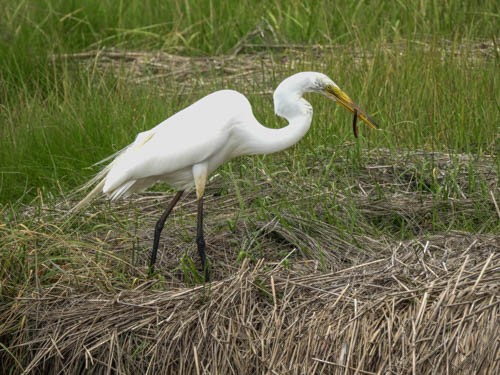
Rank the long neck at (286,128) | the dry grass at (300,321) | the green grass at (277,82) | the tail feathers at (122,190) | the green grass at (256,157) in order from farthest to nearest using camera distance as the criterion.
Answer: the green grass at (277,82) < the tail feathers at (122,190) < the long neck at (286,128) < the green grass at (256,157) < the dry grass at (300,321)

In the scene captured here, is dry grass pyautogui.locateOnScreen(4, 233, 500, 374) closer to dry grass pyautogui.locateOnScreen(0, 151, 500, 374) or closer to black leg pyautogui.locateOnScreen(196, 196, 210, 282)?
dry grass pyautogui.locateOnScreen(0, 151, 500, 374)

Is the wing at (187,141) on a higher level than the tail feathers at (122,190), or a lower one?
higher

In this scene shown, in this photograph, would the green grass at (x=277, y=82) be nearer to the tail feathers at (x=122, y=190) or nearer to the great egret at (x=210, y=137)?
the great egret at (x=210, y=137)

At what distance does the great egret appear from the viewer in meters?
4.59

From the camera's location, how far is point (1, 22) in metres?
7.99

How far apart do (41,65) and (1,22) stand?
1.86ft

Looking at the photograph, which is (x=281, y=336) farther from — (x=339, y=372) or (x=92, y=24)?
(x=92, y=24)

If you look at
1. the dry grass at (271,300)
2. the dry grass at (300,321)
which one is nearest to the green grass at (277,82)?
the dry grass at (271,300)

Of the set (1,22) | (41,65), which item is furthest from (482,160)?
(1,22)

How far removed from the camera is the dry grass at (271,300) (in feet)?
11.9

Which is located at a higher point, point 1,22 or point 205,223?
point 1,22

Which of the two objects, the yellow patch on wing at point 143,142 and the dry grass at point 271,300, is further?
the yellow patch on wing at point 143,142

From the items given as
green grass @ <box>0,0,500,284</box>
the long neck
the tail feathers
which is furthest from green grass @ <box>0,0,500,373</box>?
the long neck

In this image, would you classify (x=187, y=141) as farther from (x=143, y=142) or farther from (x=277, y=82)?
(x=277, y=82)
